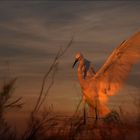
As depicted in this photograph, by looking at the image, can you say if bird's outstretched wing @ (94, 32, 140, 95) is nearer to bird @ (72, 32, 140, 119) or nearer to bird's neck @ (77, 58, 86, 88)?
bird @ (72, 32, 140, 119)

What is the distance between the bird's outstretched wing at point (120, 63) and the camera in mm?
9992

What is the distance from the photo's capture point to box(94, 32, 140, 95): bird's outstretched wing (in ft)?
32.8

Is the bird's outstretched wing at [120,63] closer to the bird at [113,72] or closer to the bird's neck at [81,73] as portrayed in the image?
the bird at [113,72]

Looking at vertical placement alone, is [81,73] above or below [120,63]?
above

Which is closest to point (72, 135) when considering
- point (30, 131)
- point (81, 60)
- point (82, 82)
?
point (30, 131)

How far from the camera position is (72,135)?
3.43 metres

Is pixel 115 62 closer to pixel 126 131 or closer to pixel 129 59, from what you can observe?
pixel 129 59

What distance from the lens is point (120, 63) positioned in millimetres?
10664

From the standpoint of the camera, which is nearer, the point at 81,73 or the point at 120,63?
the point at 120,63

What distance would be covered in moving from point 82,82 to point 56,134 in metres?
9.89

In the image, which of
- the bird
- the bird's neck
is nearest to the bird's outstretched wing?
the bird

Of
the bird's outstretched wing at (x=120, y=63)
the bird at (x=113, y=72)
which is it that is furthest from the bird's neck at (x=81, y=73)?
the bird's outstretched wing at (x=120, y=63)

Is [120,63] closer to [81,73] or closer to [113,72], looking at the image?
[113,72]

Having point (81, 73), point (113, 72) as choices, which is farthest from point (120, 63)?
point (81, 73)
